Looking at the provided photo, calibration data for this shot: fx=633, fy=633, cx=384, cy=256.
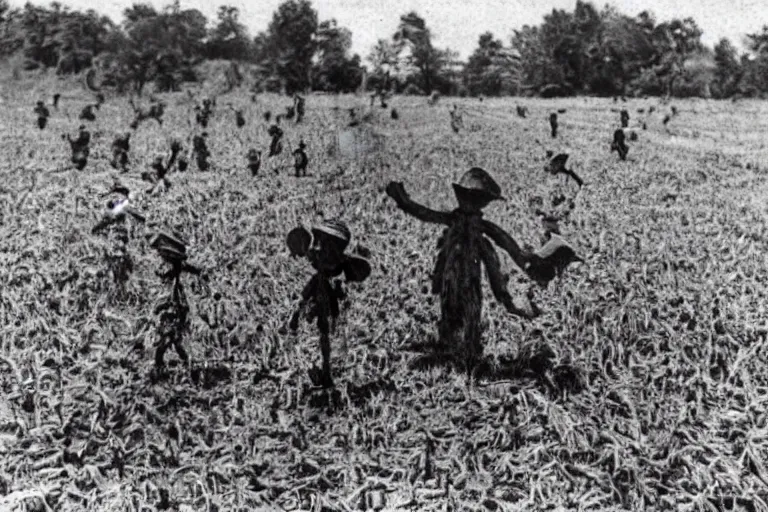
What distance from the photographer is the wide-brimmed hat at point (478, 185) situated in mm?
5082

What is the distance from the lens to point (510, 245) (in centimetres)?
521

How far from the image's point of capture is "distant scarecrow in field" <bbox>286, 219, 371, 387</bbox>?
4.70m

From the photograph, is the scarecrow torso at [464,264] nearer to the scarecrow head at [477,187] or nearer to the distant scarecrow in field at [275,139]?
the scarecrow head at [477,187]

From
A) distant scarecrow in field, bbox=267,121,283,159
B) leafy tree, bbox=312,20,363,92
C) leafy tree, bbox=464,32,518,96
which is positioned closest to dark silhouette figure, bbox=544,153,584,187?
distant scarecrow in field, bbox=267,121,283,159

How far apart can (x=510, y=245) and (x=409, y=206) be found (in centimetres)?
90

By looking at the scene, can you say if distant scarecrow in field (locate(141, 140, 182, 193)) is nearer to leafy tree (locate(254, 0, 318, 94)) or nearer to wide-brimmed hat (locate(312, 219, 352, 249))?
wide-brimmed hat (locate(312, 219, 352, 249))

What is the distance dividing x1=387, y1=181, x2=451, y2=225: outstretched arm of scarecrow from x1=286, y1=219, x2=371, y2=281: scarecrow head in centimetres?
68

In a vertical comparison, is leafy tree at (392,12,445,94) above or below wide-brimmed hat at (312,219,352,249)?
above

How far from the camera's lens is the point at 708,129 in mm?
28938

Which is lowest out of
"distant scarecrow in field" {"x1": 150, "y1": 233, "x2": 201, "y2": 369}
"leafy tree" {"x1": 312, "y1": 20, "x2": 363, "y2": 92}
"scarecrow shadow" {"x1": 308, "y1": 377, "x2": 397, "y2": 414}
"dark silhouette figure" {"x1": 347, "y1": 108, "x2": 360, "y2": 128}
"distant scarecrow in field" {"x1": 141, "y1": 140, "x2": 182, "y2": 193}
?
"scarecrow shadow" {"x1": 308, "y1": 377, "x2": 397, "y2": 414}

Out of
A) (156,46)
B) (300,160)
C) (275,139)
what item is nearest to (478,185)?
(300,160)

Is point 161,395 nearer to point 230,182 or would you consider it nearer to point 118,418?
point 118,418

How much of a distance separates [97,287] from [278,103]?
963 inches

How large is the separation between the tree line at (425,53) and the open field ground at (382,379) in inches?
1721
